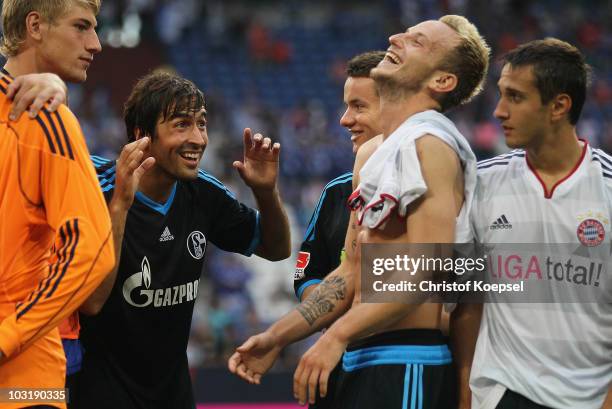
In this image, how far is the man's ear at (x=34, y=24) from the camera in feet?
12.0

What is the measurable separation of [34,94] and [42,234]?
50cm

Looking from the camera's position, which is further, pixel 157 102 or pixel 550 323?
pixel 157 102

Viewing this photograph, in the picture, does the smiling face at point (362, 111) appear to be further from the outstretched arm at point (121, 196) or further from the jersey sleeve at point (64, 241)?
the jersey sleeve at point (64, 241)

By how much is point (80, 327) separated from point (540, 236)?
86.9 inches

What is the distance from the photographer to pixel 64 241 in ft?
10.4

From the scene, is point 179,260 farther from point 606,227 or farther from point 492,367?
point 606,227

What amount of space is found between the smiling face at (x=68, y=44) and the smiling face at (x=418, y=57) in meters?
1.21

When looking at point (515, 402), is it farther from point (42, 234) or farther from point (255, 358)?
point (42, 234)

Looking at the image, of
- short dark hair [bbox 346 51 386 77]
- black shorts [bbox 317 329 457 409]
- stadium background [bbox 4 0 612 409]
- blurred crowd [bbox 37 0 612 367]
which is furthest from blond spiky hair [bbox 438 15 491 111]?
stadium background [bbox 4 0 612 409]

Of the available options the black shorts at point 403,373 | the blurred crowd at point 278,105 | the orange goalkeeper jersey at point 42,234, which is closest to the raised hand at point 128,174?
the orange goalkeeper jersey at point 42,234

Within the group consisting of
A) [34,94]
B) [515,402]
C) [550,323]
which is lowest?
[515,402]

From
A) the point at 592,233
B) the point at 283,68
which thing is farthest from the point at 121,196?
the point at 283,68

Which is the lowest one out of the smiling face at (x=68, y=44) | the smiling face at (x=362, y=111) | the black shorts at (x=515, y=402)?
the black shorts at (x=515, y=402)

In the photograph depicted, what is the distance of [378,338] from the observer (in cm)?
375
